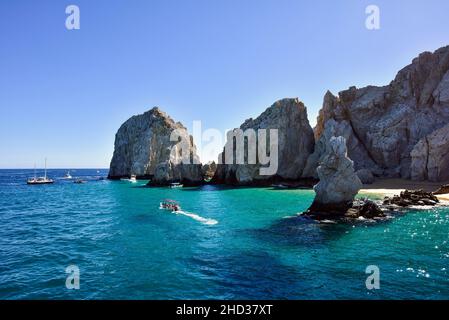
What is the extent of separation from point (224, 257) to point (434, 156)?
6652 cm

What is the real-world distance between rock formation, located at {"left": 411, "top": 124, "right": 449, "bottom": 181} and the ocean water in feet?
111

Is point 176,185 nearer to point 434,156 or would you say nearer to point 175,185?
point 175,185

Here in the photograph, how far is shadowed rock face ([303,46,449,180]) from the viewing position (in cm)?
8344

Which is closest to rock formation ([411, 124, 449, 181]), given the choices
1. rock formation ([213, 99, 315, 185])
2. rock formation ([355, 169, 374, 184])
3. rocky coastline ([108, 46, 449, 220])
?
rocky coastline ([108, 46, 449, 220])

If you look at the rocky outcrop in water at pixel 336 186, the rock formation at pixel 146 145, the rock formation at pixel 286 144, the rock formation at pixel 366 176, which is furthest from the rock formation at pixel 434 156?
the rock formation at pixel 146 145

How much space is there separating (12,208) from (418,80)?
102440 millimetres

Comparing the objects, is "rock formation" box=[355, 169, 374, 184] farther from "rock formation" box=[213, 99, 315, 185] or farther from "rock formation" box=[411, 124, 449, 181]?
"rock formation" box=[213, 99, 315, 185]

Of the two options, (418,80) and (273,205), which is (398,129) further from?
(273,205)

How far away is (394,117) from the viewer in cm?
8769

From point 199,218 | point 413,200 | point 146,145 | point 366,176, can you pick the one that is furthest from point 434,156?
point 146,145

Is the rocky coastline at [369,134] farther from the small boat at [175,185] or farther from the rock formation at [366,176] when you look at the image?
the small boat at [175,185]

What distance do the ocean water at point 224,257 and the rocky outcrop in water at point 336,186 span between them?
15.0 ft

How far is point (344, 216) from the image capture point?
127ft
